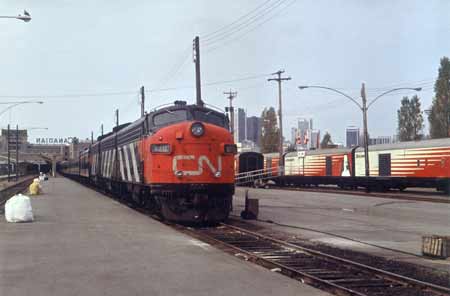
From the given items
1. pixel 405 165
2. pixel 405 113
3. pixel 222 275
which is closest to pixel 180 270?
pixel 222 275

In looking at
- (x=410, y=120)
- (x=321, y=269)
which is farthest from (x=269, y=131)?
(x=321, y=269)

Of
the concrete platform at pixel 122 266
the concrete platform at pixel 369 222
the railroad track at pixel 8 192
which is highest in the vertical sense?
the railroad track at pixel 8 192

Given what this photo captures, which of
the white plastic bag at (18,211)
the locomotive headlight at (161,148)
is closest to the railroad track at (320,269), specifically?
the locomotive headlight at (161,148)

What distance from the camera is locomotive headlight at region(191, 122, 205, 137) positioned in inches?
669

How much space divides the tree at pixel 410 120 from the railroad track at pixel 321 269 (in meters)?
65.8

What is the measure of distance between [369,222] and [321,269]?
972 centimetres

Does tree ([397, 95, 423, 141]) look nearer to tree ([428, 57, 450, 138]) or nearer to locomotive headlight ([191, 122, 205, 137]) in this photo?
tree ([428, 57, 450, 138])

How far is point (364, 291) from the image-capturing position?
8602 millimetres

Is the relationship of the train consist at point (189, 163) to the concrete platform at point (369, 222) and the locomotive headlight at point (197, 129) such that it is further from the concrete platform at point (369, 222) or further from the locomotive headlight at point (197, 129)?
the concrete platform at point (369, 222)

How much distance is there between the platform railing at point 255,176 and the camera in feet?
172

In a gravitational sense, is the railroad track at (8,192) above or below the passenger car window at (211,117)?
below

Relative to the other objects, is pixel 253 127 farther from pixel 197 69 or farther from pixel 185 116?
pixel 185 116

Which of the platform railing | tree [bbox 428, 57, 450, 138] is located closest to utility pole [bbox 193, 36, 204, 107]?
the platform railing

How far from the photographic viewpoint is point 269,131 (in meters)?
91.8
